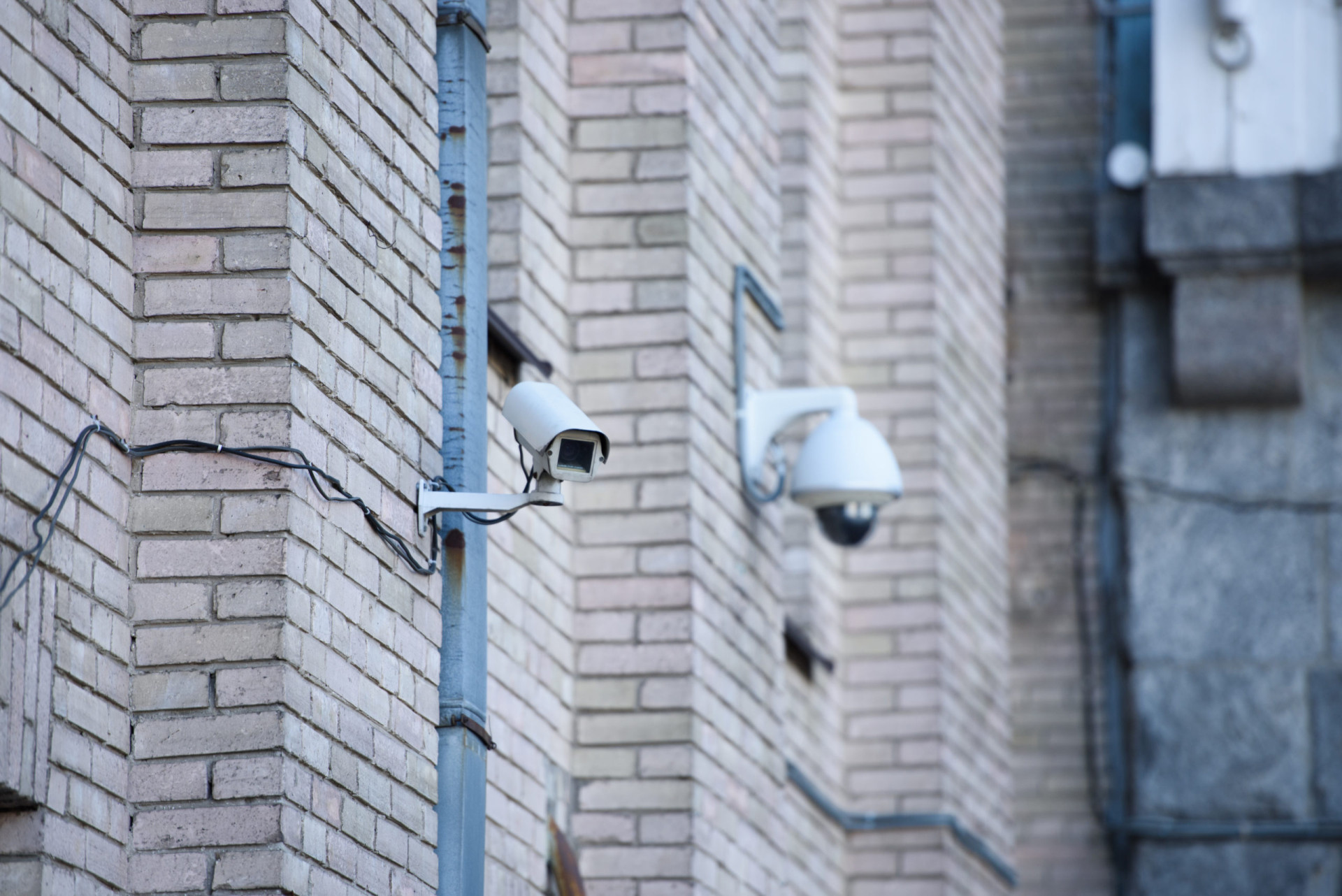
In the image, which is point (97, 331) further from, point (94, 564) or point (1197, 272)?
point (1197, 272)

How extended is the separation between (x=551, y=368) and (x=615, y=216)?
615 mm

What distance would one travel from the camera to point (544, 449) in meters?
4.39

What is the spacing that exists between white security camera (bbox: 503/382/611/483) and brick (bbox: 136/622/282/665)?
2.25 feet

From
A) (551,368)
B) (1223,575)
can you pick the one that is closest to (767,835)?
(551,368)


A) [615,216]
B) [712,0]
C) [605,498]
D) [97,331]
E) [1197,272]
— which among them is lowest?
[97,331]

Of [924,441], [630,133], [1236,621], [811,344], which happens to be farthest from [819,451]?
[1236,621]

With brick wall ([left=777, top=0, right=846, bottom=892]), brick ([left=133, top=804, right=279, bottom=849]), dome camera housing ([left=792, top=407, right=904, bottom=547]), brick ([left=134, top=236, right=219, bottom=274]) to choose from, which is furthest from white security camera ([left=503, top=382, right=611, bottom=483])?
brick wall ([left=777, top=0, right=846, bottom=892])

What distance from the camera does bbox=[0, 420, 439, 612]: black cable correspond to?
11.9 ft

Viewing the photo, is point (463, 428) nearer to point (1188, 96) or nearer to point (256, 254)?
point (256, 254)

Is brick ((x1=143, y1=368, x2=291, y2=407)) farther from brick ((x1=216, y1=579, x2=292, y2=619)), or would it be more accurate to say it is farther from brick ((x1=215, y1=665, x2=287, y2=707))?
brick ((x1=215, y1=665, x2=287, y2=707))

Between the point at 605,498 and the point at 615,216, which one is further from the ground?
the point at 615,216

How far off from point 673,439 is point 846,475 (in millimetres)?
736

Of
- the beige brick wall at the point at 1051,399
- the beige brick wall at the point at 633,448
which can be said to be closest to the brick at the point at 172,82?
the beige brick wall at the point at 633,448

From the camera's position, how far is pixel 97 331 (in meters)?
3.93
